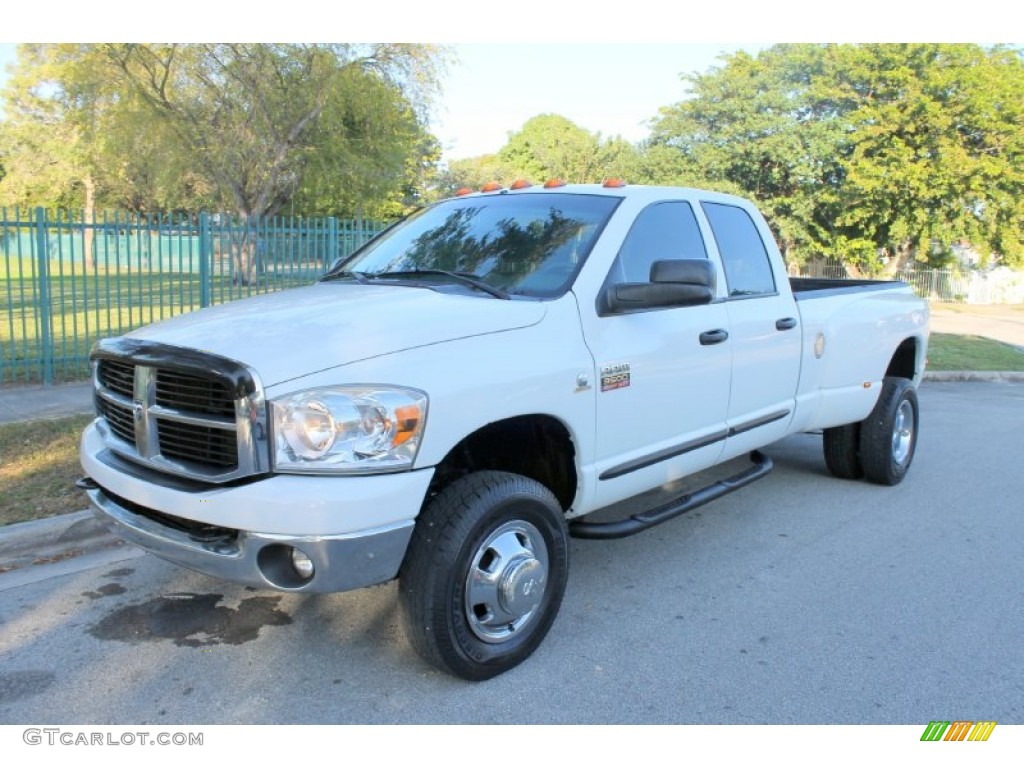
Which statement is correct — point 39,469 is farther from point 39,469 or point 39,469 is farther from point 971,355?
point 971,355

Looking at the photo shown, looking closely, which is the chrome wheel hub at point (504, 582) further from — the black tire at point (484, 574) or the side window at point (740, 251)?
the side window at point (740, 251)

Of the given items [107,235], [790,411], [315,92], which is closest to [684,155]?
[315,92]

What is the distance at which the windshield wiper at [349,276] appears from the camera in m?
4.12

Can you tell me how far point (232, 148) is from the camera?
23.6 m

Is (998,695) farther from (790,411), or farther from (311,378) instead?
(311,378)

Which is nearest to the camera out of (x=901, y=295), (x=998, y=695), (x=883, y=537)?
(x=998, y=695)

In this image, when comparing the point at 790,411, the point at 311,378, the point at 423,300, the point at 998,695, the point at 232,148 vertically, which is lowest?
the point at 998,695

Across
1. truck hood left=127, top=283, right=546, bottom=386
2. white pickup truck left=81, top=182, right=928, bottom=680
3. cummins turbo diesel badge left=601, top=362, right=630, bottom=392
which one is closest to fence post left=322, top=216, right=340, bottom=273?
white pickup truck left=81, top=182, right=928, bottom=680

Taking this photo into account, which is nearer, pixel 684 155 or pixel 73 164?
pixel 684 155

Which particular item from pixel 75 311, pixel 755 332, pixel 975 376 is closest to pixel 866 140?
pixel 975 376

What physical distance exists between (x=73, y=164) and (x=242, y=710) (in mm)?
39974

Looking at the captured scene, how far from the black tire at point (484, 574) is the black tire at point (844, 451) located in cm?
346
